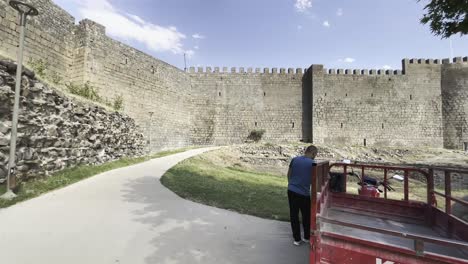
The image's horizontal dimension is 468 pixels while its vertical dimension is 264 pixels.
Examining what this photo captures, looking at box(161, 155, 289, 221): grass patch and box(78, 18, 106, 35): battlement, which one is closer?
box(161, 155, 289, 221): grass patch

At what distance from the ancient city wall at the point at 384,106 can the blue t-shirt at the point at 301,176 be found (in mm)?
26628

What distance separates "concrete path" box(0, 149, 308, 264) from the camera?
3260 mm

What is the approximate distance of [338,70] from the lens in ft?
97.4

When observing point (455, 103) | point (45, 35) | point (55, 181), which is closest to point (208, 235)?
point (55, 181)

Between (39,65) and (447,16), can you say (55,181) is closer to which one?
(39,65)

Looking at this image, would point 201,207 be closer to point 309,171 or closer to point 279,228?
point 279,228

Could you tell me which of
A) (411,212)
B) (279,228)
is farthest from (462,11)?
(279,228)

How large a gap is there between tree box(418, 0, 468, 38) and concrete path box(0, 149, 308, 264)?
5336 mm

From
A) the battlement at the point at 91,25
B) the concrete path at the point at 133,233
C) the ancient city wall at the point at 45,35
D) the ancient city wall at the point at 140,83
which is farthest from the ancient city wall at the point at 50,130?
the battlement at the point at 91,25

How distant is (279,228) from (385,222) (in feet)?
5.32

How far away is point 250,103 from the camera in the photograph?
96.8 ft

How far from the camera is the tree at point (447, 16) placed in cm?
523

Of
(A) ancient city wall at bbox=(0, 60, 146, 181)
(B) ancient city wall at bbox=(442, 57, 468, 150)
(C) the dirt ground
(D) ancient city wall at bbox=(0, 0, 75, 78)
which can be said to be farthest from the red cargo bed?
(B) ancient city wall at bbox=(442, 57, 468, 150)

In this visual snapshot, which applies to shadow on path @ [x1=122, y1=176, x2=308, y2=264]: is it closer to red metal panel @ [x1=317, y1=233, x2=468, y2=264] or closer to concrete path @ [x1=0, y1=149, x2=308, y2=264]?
concrete path @ [x1=0, y1=149, x2=308, y2=264]
